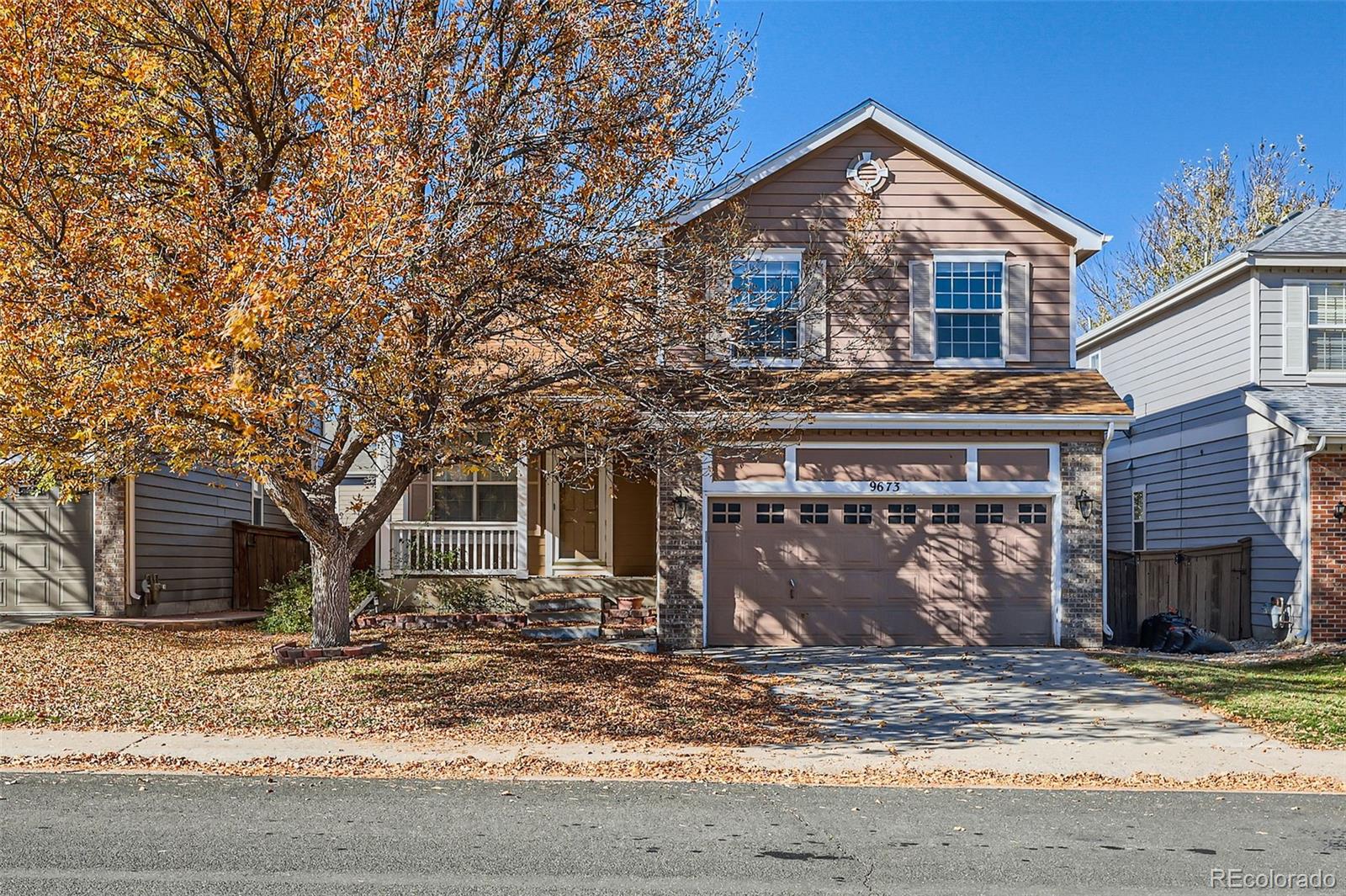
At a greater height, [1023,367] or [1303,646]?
[1023,367]

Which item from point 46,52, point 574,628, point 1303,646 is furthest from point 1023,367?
point 46,52

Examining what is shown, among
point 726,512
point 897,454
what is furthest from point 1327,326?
point 726,512

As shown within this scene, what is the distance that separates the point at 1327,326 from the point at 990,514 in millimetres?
7161

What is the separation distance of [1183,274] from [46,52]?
3212 cm

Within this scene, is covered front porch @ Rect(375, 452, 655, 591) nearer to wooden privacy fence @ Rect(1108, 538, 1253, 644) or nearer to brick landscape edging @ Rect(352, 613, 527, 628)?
brick landscape edging @ Rect(352, 613, 527, 628)

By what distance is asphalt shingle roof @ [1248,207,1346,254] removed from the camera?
19109 millimetres

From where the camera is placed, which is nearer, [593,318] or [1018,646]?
[593,318]

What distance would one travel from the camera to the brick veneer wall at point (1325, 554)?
688 inches

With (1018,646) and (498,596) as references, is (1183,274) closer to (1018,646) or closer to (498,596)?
(1018,646)

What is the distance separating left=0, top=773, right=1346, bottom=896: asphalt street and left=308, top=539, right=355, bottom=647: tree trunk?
5066mm

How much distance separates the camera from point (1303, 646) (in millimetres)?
17156

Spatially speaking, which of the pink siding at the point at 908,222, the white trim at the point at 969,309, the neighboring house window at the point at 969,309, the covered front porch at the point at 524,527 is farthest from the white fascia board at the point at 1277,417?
the covered front porch at the point at 524,527

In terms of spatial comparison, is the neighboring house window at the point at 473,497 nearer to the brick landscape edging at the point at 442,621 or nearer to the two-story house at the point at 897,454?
the two-story house at the point at 897,454

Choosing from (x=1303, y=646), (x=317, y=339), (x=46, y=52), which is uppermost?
(x=46, y=52)
